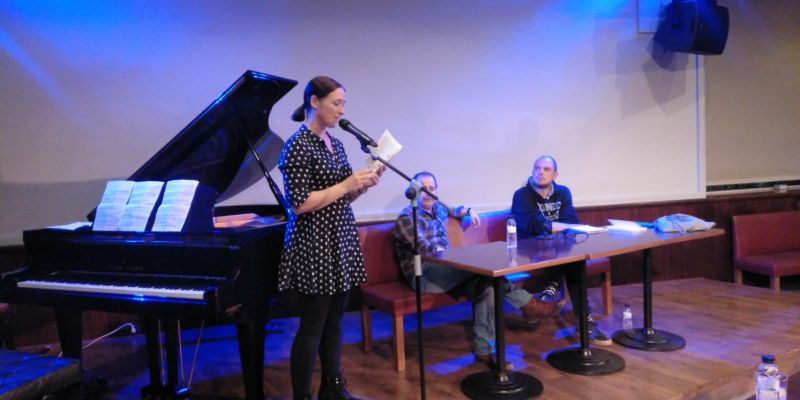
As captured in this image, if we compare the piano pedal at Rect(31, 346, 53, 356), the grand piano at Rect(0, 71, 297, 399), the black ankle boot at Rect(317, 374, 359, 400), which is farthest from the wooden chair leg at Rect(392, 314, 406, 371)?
the piano pedal at Rect(31, 346, 53, 356)

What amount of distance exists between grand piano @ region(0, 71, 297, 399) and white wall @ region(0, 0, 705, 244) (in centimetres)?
150

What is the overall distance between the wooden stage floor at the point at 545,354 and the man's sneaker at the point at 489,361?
56 mm

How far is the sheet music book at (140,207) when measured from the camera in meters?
2.62

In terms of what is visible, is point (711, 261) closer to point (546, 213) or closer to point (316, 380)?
point (546, 213)

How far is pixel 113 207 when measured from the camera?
270cm

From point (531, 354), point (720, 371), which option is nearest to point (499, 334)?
point (531, 354)

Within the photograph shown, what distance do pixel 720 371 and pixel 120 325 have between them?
383cm

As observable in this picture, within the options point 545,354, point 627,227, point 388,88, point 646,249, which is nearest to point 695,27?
point 627,227

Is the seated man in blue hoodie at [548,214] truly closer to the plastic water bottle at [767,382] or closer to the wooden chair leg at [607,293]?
the wooden chair leg at [607,293]

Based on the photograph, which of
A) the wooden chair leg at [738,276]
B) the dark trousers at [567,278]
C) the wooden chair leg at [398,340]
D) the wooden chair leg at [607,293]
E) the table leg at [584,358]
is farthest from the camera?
the wooden chair leg at [738,276]

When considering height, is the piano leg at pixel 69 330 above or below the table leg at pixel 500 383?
above

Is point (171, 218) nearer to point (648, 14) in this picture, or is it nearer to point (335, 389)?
point (335, 389)

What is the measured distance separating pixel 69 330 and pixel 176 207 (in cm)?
90

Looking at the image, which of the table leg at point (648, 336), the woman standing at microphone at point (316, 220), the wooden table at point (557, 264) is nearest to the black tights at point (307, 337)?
the woman standing at microphone at point (316, 220)
